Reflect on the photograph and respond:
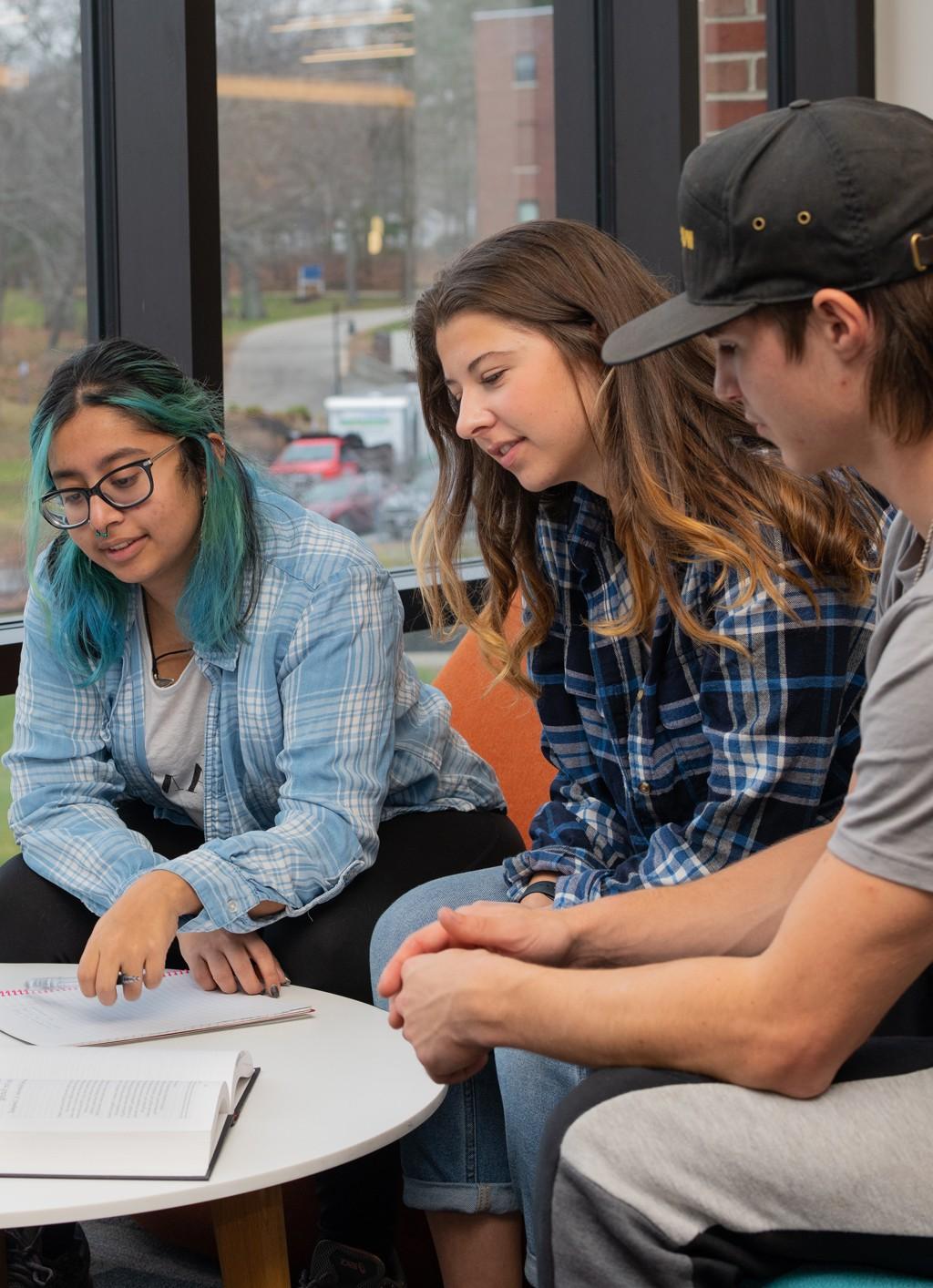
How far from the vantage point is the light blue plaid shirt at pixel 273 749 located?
1862mm

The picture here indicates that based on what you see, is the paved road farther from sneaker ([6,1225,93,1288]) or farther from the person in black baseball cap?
the person in black baseball cap

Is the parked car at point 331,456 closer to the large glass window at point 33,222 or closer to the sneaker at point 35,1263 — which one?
the large glass window at point 33,222

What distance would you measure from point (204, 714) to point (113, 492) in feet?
1.07

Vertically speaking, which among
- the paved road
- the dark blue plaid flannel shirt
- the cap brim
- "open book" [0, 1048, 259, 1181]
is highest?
the paved road

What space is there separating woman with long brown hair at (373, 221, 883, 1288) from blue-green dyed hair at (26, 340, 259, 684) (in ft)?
1.13

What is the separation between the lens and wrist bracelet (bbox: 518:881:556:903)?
1708 mm

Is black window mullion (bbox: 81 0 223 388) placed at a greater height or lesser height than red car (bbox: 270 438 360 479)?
greater

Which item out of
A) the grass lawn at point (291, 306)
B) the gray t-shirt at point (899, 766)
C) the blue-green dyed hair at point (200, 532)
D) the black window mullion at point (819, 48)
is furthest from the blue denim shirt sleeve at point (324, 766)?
the black window mullion at point (819, 48)

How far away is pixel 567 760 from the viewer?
1.83m

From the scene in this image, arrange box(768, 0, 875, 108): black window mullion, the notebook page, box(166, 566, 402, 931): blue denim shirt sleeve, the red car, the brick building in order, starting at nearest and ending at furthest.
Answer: the notebook page, box(166, 566, 402, 931): blue denim shirt sleeve, the red car, the brick building, box(768, 0, 875, 108): black window mullion

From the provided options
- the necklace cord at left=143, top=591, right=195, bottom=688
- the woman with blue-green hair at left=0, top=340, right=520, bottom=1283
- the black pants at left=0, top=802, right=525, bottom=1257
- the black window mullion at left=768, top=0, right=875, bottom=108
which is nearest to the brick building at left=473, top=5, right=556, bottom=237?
the black window mullion at left=768, top=0, right=875, bottom=108

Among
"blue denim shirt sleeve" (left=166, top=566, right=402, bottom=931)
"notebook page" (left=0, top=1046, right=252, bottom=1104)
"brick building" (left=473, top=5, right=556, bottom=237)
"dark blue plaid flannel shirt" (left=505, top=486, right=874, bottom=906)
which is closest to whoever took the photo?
"notebook page" (left=0, top=1046, right=252, bottom=1104)

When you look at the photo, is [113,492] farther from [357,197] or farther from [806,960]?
[357,197]

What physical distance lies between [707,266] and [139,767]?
122cm
